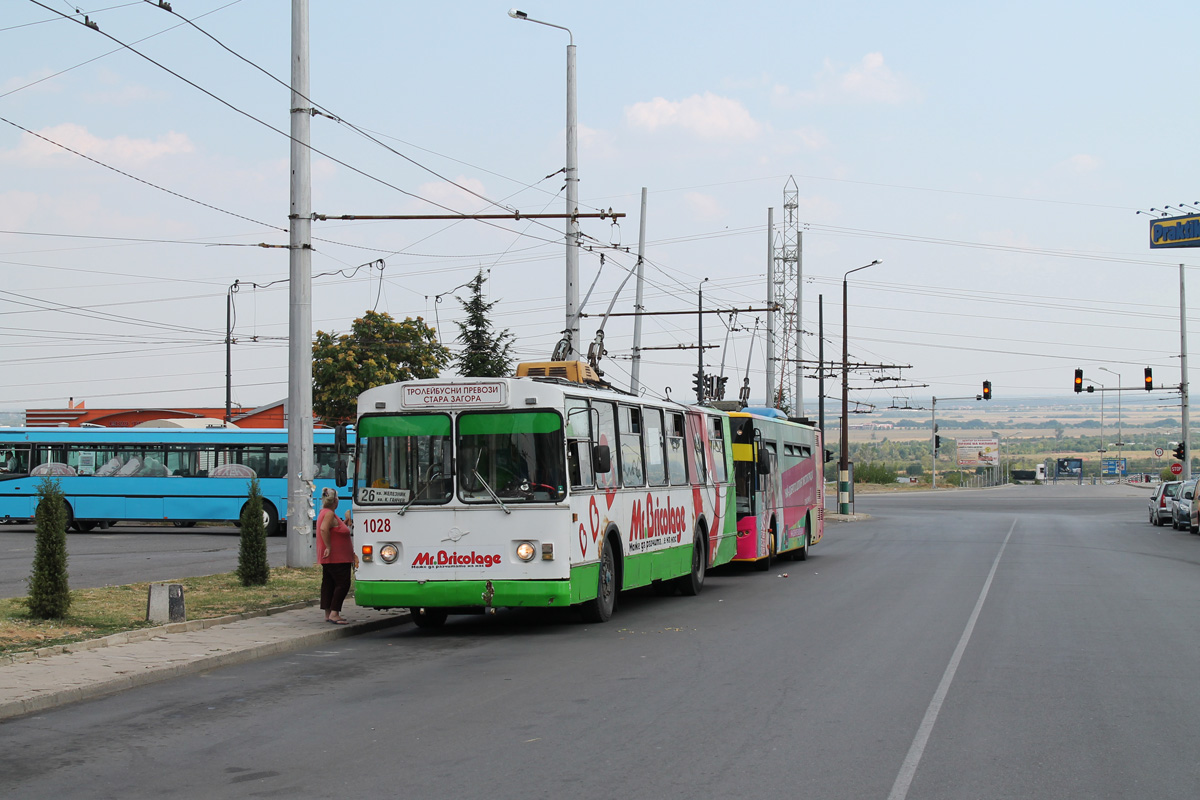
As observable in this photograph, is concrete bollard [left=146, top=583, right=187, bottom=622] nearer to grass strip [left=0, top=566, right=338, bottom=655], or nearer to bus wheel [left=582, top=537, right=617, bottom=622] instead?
grass strip [left=0, top=566, right=338, bottom=655]

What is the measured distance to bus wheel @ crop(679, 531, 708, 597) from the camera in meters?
18.9

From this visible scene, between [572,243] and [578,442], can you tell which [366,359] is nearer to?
[572,243]

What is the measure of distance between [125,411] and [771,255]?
31.1 meters

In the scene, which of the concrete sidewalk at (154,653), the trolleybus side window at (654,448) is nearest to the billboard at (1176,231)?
the trolleybus side window at (654,448)

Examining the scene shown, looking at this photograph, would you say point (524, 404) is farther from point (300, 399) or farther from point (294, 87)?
point (294, 87)

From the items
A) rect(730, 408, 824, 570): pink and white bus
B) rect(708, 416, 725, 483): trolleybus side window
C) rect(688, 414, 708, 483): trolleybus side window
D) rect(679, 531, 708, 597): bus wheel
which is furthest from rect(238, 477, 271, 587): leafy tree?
rect(730, 408, 824, 570): pink and white bus

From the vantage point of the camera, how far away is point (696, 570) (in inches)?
758

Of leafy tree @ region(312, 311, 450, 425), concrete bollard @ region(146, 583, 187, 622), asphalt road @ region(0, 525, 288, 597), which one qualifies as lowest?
asphalt road @ region(0, 525, 288, 597)

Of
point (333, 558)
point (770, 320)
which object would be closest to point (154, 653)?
point (333, 558)

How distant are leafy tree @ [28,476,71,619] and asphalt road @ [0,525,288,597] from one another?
42.3 inches

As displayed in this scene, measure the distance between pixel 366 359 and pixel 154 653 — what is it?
4035 cm

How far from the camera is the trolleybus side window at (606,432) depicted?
14.8 meters

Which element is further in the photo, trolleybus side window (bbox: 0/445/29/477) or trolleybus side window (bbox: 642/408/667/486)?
trolleybus side window (bbox: 0/445/29/477)

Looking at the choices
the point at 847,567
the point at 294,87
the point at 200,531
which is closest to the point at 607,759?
the point at 294,87
